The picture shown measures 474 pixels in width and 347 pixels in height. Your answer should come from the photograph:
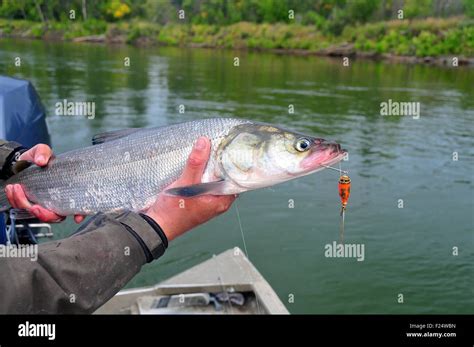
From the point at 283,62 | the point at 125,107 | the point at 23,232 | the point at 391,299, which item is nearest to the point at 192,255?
the point at 391,299

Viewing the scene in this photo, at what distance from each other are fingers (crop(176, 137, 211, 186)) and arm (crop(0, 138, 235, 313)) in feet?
0.68

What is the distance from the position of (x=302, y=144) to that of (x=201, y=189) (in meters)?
0.76

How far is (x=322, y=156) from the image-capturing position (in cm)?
337

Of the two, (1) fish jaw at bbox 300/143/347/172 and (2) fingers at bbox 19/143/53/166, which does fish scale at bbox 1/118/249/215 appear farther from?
(1) fish jaw at bbox 300/143/347/172

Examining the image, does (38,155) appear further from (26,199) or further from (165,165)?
(165,165)

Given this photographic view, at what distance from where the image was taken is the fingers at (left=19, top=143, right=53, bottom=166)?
12.6 ft

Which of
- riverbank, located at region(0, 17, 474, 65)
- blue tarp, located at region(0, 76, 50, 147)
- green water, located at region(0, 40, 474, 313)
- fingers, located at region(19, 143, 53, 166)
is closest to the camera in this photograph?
fingers, located at region(19, 143, 53, 166)

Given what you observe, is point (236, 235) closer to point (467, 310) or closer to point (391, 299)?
point (391, 299)

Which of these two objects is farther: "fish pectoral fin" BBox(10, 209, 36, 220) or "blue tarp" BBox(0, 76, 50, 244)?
"blue tarp" BBox(0, 76, 50, 244)

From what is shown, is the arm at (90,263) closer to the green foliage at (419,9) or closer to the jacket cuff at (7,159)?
the jacket cuff at (7,159)

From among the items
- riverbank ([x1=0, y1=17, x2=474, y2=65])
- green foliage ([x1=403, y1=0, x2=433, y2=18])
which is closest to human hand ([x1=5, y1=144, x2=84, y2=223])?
riverbank ([x1=0, y1=17, x2=474, y2=65])

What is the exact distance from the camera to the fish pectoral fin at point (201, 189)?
3148 mm

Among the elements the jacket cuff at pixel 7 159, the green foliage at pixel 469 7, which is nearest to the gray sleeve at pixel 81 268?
the jacket cuff at pixel 7 159
